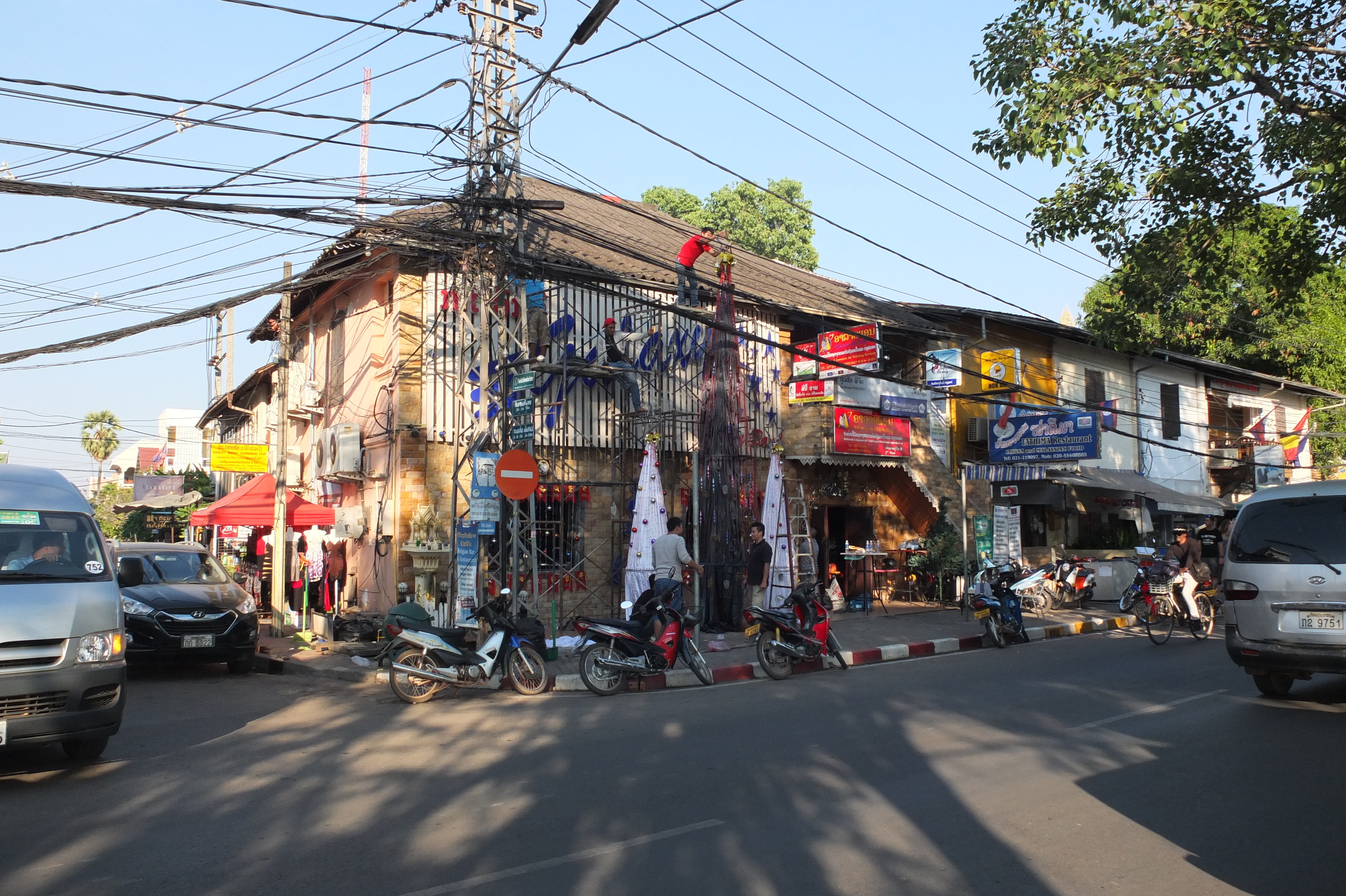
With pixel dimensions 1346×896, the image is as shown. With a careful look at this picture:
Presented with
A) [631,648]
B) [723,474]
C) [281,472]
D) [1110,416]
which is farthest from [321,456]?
[1110,416]

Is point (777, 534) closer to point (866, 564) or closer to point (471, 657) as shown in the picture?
point (866, 564)

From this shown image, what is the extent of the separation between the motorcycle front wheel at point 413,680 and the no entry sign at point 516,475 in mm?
2308

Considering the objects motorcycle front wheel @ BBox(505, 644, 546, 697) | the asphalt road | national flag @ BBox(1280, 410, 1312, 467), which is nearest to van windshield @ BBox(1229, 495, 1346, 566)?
the asphalt road

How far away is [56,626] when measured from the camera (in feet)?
22.2

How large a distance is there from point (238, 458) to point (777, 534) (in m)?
10.1

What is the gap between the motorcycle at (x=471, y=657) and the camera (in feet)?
33.9

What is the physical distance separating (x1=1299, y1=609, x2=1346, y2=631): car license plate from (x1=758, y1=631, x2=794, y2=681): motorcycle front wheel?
217 inches

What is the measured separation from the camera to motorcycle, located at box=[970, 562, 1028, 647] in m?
14.9

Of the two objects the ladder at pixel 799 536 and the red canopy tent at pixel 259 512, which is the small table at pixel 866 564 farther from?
the red canopy tent at pixel 259 512

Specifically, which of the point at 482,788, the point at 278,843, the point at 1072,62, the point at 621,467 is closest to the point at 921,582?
the point at 621,467

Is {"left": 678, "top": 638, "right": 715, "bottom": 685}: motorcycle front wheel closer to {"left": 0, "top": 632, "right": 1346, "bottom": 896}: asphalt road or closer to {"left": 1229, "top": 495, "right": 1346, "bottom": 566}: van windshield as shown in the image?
{"left": 0, "top": 632, "right": 1346, "bottom": 896}: asphalt road

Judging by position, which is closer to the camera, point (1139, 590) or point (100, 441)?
point (1139, 590)

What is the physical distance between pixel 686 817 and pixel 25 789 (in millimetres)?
4700

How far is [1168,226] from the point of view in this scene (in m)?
13.7
